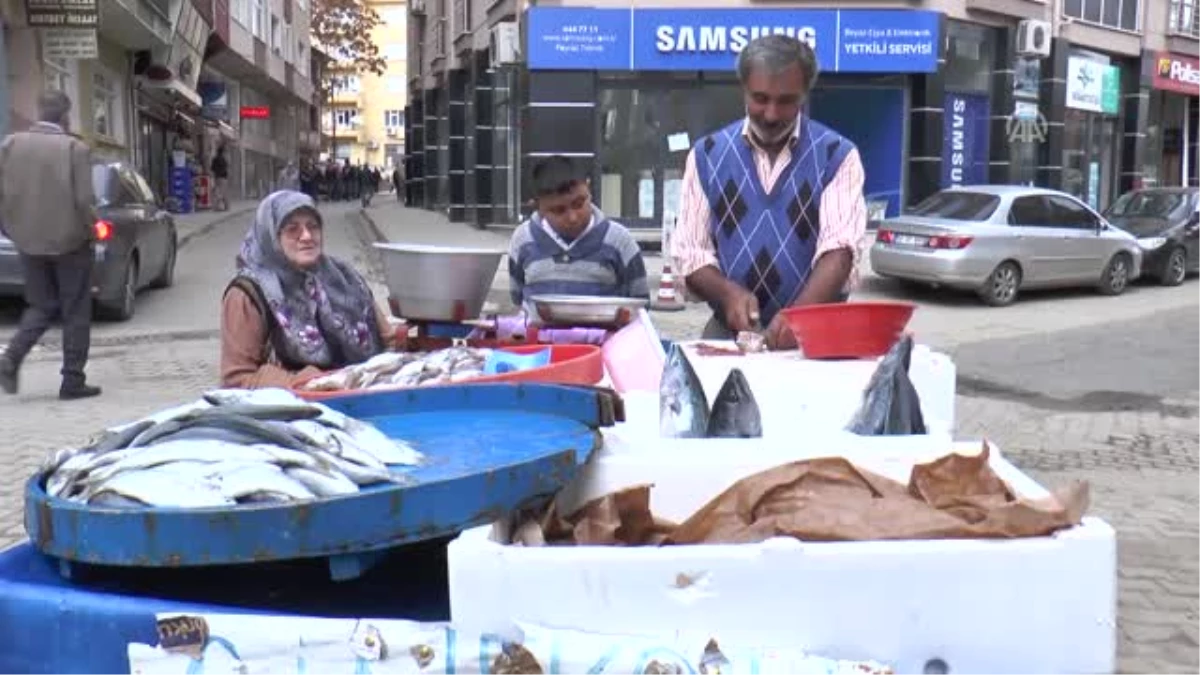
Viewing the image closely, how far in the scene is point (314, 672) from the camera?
5.78 ft

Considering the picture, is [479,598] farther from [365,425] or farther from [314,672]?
[365,425]

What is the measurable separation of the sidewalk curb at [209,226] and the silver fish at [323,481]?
21.3 meters

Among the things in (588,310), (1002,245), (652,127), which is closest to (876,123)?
(652,127)

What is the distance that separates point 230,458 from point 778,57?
2025 millimetres

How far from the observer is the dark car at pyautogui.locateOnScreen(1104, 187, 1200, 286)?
60.7 feet

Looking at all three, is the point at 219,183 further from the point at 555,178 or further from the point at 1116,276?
the point at 555,178

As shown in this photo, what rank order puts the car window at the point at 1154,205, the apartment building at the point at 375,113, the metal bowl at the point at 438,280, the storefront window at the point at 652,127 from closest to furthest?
the metal bowl at the point at 438,280 < the car window at the point at 1154,205 < the storefront window at the point at 652,127 < the apartment building at the point at 375,113

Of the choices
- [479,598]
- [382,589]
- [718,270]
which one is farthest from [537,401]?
[718,270]

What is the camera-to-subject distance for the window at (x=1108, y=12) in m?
24.9

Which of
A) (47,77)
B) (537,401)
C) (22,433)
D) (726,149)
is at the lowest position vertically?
(22,433)

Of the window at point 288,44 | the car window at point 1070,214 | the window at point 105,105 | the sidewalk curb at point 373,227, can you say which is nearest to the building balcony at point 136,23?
the window at point 105,105

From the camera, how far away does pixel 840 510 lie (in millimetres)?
1910

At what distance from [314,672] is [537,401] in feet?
2.73

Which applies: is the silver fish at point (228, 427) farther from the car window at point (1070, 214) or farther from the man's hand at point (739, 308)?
the car window at point (1070, 214)
